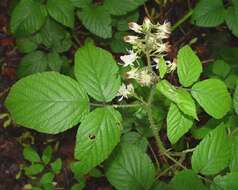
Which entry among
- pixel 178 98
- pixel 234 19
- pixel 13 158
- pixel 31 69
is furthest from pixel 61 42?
pixel 178 98

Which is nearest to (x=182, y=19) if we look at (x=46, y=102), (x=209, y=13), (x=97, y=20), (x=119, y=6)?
(x=209, y=13)

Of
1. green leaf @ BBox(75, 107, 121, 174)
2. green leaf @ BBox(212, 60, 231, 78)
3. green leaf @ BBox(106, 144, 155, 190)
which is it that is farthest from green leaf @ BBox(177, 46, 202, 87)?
green leaf @ BBox(212, 60, 231, 78)

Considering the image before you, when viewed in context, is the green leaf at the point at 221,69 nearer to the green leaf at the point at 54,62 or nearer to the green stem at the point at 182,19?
the green stem at the point at 182,19

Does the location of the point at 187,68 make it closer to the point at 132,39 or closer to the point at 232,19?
the point at 132,39

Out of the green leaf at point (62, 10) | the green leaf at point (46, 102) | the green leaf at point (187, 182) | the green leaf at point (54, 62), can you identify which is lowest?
the green leaf at point (187, 182)

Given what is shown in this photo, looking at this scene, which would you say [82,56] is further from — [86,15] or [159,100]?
[86,15]

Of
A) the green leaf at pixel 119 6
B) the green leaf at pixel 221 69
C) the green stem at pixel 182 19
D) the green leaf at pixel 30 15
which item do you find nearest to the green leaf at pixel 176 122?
the green leaf at pixel 221 69
